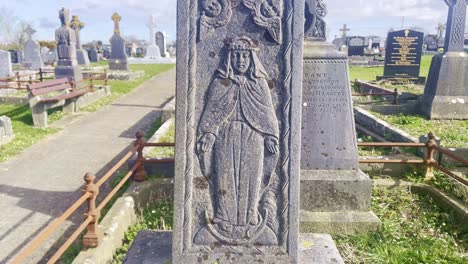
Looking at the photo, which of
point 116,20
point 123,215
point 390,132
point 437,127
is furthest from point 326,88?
point 116,20

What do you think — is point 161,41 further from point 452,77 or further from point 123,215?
point 123,215

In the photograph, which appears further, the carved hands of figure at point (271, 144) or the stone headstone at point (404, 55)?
the stone headstone at point (404, 55)

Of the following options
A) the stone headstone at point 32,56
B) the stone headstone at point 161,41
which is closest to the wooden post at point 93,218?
the stone headstone at point 32,56

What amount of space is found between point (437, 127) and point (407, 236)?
5.41m

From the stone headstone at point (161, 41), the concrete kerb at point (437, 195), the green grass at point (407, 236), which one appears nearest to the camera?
the green grass at point (407, 236)

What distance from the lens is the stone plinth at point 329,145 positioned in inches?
170

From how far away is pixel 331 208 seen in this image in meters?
4.34

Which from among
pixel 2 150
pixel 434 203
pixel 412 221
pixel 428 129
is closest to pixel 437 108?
pixel 428 129

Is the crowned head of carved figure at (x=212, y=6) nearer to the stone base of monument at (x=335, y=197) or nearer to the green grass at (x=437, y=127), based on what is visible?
the stone base of monument at (x=335, y=197)

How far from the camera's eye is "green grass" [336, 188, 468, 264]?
11.9 ft

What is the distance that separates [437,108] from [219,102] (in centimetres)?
920

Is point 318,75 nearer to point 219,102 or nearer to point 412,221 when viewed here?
point 412,221

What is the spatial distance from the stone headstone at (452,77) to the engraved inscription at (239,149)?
890cm

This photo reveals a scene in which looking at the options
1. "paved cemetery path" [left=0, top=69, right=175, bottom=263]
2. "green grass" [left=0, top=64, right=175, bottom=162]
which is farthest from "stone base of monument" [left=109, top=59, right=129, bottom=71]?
"paved cemetery path" [left=0, top=69, right=175, bottom=263]
